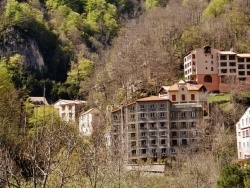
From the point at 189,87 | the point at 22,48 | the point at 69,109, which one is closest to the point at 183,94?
the point at 189,87

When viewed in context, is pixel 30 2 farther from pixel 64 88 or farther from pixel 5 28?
pixel 64 88

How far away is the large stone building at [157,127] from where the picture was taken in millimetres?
51938

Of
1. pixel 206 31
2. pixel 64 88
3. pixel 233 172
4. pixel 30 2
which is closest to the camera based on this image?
pixel 233 172

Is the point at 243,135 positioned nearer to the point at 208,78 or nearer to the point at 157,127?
the point at 157,127

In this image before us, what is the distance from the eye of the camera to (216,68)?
209ft

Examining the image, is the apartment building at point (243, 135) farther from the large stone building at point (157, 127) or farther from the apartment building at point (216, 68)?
the apartment building at point (216, 68)

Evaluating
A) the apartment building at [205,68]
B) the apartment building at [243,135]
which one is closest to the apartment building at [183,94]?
the apartment building at [205,68]

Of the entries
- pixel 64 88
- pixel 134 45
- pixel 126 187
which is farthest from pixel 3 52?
pixel 126 187

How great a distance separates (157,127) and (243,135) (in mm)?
9284

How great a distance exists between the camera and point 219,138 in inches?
1895

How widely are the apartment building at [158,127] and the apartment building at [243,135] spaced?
15.6 feet

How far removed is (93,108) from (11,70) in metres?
22.3

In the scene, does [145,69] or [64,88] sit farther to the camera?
[64,88]

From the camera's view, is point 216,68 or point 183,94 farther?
→ point 216,68
